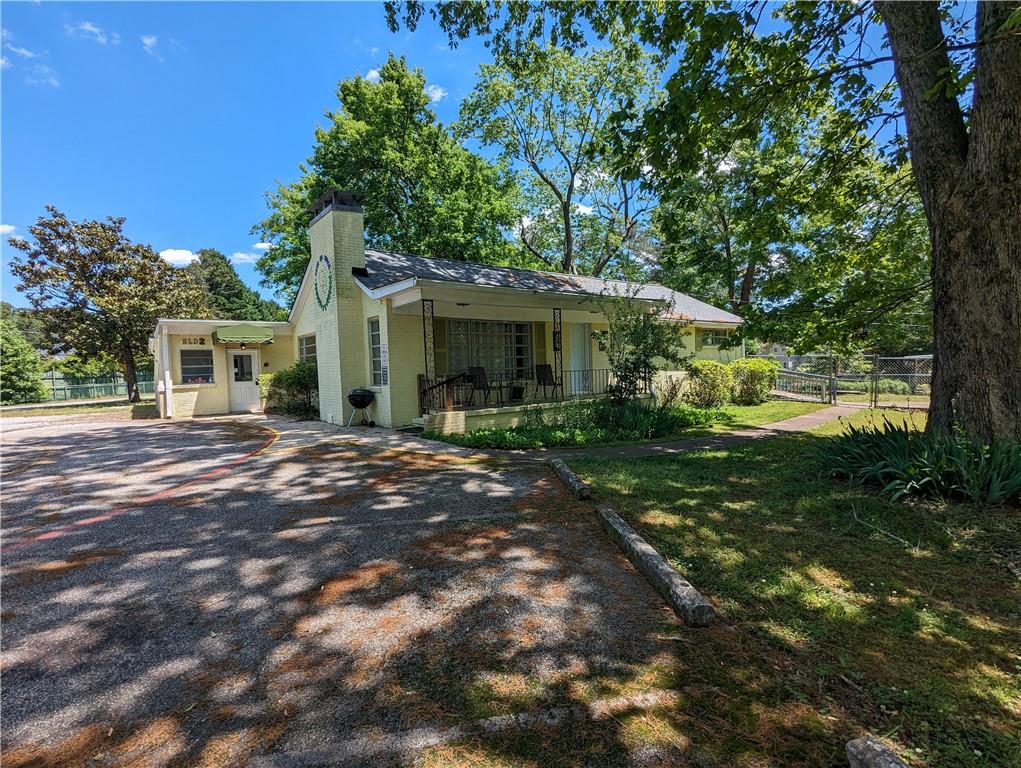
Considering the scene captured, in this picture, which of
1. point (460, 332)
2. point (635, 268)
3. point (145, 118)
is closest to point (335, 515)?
point (460, 332)

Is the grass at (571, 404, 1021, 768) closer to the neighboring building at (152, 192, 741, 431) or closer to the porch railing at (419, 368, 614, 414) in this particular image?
the porch railing at (419, 368, 614, 414)

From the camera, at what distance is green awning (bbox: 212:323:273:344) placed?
1563 centimetres

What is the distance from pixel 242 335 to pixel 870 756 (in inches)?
714

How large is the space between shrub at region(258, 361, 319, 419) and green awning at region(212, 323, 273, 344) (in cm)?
151

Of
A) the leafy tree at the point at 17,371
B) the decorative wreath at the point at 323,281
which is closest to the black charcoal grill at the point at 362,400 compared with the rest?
the decorative wreath at the point at 323,281

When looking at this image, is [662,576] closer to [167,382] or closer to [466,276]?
[466,276]

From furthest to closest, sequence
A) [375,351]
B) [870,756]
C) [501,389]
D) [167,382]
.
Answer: [167,382] → [501,389] → [375,351] → [870,756]

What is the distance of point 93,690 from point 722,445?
934 cm

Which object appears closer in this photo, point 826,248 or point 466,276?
point 826,248

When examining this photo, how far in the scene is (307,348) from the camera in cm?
1595

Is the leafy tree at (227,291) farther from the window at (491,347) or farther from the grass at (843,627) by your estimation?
the grass at (843,627)

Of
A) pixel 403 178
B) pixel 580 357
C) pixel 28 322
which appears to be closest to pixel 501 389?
pixel 580 357

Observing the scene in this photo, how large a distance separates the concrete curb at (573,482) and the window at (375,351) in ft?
20.9

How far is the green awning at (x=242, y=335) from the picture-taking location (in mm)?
15630
